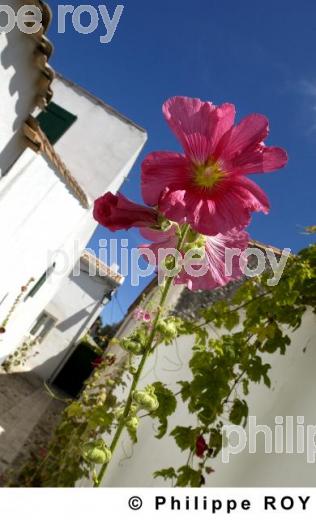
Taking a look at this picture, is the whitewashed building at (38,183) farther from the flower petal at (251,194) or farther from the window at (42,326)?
the flower petal at (251,194)

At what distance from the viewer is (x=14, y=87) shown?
418 cm

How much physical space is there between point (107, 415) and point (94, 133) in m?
8.77

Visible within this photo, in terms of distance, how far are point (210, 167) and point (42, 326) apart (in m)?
15.4

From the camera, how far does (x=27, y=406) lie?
897 cm

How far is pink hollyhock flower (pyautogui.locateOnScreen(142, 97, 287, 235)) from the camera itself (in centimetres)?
71

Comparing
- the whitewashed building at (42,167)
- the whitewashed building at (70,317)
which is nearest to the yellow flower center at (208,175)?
the whitewashed building at (42,167)

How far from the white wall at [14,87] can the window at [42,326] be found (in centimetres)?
1128

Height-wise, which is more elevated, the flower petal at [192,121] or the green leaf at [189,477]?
the flower petal at [192,121]

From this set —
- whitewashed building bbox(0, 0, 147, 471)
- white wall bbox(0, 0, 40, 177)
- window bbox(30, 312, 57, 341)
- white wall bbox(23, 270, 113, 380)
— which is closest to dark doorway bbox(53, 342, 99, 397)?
white wall bbox(23, 270, 113, 380)

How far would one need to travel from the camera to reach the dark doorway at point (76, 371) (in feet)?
51.2

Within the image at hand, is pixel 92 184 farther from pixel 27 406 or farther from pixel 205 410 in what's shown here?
pixel 205 410

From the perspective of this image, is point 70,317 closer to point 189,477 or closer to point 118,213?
point 189,477

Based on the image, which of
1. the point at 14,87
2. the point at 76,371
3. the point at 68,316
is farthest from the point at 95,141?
the point at 76,371
